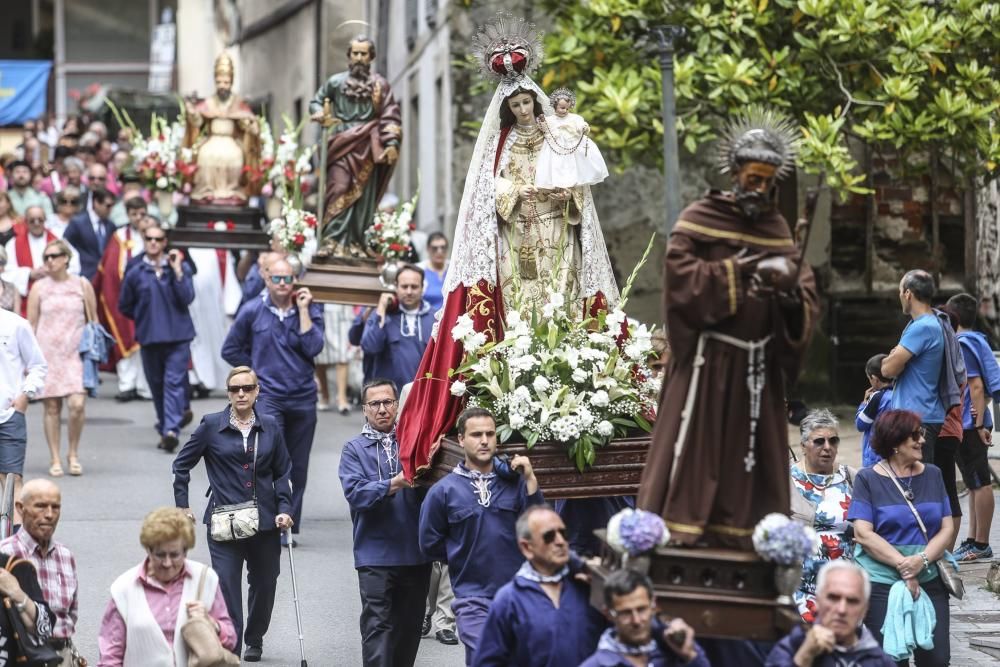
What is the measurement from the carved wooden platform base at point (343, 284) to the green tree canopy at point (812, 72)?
8.78ft

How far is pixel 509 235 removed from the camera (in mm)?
10625

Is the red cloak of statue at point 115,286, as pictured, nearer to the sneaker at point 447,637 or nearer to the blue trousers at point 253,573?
the sneaker at point 447,637

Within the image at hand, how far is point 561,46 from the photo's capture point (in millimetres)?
17828

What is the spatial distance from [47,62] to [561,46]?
27.8 metres

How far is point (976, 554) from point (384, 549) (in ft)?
14.5

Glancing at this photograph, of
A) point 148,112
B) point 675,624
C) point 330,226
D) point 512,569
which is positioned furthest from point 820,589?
point 148,112

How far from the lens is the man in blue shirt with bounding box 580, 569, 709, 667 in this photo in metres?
6.71

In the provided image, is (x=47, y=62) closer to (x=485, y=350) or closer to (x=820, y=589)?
(x=485, y=350)

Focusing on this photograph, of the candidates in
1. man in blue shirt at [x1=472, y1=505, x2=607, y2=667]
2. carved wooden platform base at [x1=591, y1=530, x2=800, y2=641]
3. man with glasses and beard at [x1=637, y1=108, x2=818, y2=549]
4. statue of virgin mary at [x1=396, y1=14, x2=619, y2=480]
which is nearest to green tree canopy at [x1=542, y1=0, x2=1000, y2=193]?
statue of virgin mary at [x1=396, y1=14, x2=619, y2=480]

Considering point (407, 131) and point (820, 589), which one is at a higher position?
point (407, 131)

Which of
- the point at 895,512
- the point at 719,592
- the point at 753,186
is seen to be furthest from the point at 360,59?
the point at 719,592

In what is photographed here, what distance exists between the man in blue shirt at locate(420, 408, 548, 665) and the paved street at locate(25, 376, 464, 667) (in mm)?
1794

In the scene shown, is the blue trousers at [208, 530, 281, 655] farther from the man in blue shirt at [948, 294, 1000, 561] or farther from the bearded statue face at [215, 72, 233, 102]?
the bearded statue face at [215, 72, 233, 102]

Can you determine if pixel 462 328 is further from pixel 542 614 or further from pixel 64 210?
pixel 64 210
